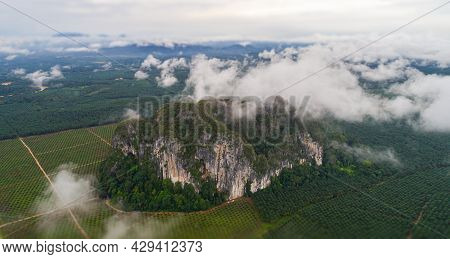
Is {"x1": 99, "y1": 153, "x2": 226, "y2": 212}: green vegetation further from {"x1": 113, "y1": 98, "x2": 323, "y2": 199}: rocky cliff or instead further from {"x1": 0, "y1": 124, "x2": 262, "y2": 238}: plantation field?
{"x1": 0, "y1": 124, "x2": 262, "y2": 238}: plantation field

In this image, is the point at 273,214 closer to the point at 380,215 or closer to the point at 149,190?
the point at 380,215

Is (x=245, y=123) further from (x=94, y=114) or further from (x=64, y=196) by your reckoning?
(x=94, y=114)

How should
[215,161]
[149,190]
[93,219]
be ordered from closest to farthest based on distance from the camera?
[93,219]
[149,190]
[215,161]

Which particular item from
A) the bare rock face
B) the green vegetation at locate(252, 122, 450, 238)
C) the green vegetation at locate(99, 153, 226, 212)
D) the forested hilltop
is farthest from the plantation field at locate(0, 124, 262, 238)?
the green vegetation at locate(252, 122, 450, 238)

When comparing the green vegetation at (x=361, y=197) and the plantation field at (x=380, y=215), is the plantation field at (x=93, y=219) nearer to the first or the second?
the green vegetation at (x=361, y=197)

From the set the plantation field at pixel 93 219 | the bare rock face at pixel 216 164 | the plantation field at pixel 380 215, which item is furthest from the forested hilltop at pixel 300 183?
the plantation field at pixel 93 219

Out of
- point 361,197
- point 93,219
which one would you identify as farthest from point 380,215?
point 93,219

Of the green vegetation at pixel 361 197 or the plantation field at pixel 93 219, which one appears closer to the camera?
the plantation field at pixel 93 219

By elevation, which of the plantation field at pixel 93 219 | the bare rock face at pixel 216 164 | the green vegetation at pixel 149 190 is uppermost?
the bare rock face at pixel 216 164

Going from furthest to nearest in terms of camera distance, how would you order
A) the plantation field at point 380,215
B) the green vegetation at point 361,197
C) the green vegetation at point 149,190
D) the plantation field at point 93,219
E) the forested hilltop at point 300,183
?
the green vegetation at point 149,190 → the forested hilltop at point 300,183 → the green vegetation at point 361,197 → the plantation field at point 93,219 → the plantation field at point 380,215

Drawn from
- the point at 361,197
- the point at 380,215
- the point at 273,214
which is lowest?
the point at 273,214

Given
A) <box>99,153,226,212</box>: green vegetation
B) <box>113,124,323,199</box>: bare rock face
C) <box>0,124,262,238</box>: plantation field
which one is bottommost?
<box>0,124,262,238</box>: plantation field

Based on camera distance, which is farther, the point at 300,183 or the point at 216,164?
the point at 300,183
